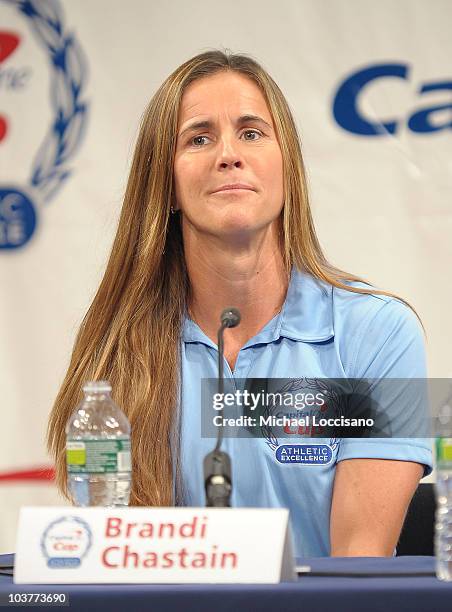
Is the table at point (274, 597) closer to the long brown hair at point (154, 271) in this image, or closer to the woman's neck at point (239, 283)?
the long brown hair at point (154, 271)

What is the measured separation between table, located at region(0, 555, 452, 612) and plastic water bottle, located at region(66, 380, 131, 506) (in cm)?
36

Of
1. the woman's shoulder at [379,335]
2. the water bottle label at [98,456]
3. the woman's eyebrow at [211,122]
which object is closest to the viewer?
the water bottle label at [98,456]

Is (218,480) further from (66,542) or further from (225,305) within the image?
(225,305)

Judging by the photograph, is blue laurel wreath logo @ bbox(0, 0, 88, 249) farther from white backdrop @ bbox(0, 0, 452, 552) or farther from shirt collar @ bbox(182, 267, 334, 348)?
shirt collar @ bbox(182, 267, 334, 348)

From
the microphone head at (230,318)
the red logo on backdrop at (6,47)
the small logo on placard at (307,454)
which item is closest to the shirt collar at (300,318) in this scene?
the small logo on placard at (307,454)

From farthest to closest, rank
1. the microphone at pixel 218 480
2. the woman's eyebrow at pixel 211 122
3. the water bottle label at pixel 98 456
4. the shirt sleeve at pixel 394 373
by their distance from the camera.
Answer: the woman's eyebrow at pixel 211 122 → the shirt sleeve at pixel 394 373 → the water bottle label at pixel 98 456 → the microphone at pixel 218 480

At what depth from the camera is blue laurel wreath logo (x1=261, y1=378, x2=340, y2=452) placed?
80.7 inches

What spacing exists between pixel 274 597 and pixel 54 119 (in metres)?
2.11

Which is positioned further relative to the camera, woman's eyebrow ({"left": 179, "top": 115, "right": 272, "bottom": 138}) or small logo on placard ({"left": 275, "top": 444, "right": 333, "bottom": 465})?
woman's eyebrow ({"left": 179, "top": 115, "right": 272, "bottom": 138})

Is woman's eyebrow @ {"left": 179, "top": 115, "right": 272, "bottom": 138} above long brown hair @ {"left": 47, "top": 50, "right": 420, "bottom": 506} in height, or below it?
above

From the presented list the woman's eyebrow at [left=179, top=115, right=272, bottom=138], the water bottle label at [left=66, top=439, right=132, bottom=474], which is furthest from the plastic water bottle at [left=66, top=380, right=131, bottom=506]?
the woman's eyebrow at [left=179, top=115, right=272, bottom=138]

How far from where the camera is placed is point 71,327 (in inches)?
119

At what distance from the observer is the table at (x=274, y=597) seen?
1.17 meters

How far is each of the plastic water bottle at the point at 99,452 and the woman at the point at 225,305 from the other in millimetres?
165
